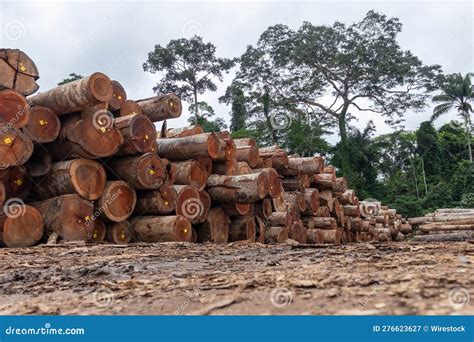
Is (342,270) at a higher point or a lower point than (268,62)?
lower

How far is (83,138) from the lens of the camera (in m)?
5.98

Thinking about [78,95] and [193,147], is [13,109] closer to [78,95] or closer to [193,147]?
[78,95]

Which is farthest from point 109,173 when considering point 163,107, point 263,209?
point 263,209

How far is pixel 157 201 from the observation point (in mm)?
6609

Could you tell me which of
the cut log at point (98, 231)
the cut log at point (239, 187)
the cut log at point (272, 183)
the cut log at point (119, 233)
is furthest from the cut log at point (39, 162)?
the cut log at point (272, 183)

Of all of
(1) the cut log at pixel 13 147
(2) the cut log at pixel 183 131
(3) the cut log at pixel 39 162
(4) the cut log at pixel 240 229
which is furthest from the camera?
(2) the cut log at pixel 183 131

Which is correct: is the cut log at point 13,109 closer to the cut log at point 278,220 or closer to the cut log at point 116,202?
the cut log at point 116,202

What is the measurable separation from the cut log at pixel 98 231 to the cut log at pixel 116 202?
0.31 ft

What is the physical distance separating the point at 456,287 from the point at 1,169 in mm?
5260

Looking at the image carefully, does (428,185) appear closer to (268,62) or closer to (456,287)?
(268,62)

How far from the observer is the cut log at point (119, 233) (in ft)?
21.1

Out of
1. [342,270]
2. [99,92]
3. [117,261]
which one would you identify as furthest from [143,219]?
[342,270]

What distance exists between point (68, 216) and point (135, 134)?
4.61ft
